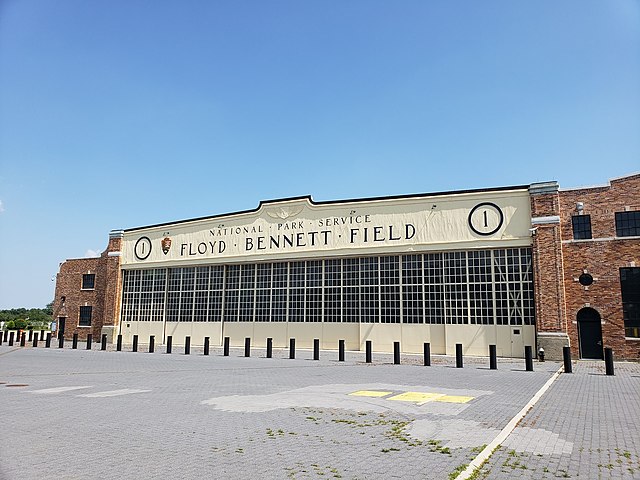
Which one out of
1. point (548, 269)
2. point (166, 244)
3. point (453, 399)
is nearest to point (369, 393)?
point (453, 399)

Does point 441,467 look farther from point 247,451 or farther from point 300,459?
point 247,451

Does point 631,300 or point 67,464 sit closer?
point 67,464

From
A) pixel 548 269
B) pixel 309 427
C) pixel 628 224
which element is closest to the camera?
pixel 309 427

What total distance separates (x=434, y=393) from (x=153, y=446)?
6.60 meters

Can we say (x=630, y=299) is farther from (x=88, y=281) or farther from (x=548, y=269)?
(x=88, y=281)

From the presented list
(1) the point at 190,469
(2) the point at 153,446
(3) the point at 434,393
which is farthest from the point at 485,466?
(3) the point at 434,393

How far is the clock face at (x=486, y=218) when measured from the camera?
24844 millimetres

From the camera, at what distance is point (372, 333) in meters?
26.9

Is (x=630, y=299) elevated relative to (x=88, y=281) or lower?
lower

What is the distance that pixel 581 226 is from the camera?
2358 centimetres

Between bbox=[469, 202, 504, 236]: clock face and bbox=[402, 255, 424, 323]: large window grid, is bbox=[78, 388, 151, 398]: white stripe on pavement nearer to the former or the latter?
bbox=[402, 255, 424, 323]: large window grid

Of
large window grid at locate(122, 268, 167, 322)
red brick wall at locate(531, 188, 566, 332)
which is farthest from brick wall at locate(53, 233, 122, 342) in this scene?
red brick wall at locate(531, 188, 566, 332)

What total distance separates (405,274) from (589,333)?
8497mm

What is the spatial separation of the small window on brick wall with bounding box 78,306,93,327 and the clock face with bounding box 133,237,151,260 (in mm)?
5878
